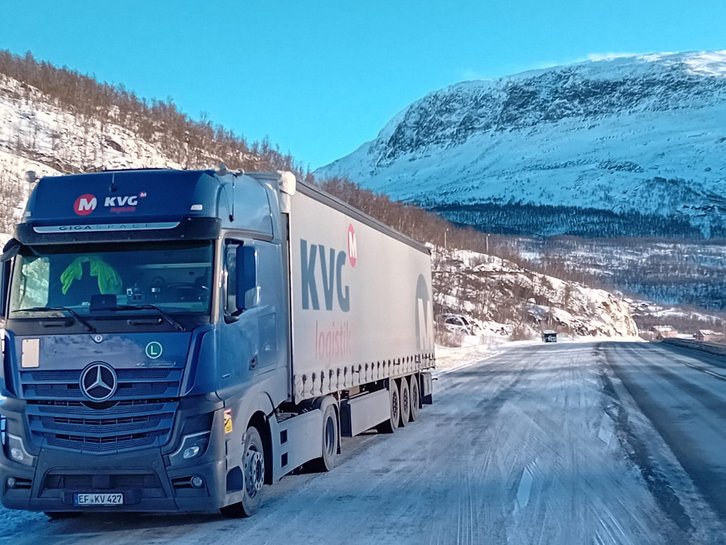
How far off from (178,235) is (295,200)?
2301mm

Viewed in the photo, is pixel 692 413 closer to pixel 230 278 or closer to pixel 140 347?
pixel 230 278

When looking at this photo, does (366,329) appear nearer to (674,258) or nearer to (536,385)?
(536,385)

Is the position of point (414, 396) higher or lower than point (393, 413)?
higher

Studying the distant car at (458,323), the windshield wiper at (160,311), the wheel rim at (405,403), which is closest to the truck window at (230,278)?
the windshield wiper at (160,311)

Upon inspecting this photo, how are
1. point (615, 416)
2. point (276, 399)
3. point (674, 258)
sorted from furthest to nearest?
point (674, 258) < point (615, 416) < point (276, 399)

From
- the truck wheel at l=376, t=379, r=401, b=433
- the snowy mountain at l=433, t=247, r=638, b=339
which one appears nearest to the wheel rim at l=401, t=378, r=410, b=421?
the truck wheel at l=376, t=379, r=401, b=433

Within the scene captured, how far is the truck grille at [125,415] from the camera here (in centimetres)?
739

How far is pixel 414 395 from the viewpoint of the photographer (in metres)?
17.1

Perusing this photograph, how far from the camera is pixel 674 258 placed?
608 feet

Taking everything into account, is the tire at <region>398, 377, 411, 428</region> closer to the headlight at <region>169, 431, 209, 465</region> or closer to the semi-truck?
the semi-truck

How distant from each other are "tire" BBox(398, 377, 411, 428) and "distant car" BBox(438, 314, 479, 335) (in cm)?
6109

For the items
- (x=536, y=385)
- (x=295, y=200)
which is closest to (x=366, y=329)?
(x=295, y=200)

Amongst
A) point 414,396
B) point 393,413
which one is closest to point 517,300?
point 414,396

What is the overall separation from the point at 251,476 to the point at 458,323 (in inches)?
2914
